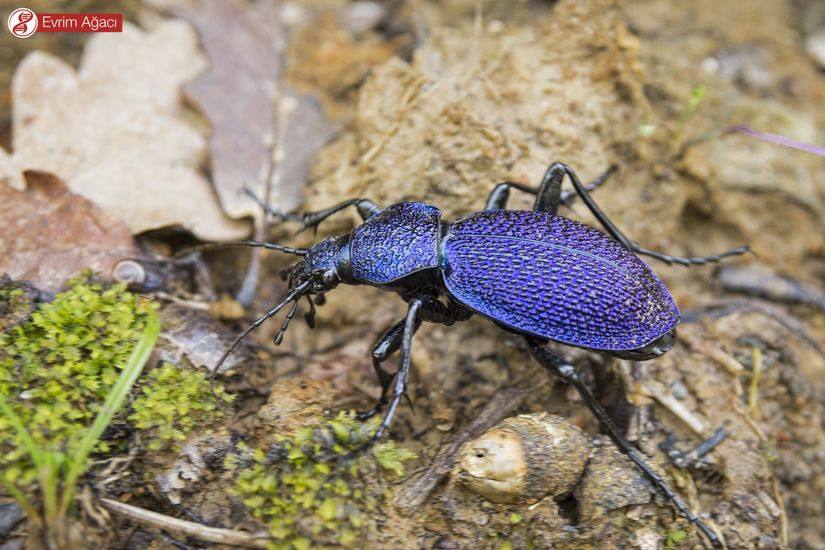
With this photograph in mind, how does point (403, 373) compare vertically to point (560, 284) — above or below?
below

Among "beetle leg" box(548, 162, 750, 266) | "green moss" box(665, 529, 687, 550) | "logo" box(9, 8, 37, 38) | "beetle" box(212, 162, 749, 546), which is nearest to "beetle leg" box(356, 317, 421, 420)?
"beetle" box(212, 162, 749, 546)

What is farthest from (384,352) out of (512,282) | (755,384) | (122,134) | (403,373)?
(122,134)

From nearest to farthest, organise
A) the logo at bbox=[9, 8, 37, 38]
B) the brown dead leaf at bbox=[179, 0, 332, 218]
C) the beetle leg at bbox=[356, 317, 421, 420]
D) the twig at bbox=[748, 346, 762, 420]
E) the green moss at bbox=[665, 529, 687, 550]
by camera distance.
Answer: the green moss at bbox=[665, 529, 687, 550], the beetle leg at bbox=[356, 317, 421, 420], the twig at bbox=[748, 346, 762, 420], the brown dead leaf at bbox=[179, 0, 332, 218], the logo at bbox=[9, 8, 37, 38]

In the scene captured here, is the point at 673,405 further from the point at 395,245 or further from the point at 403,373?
the point at 395,245

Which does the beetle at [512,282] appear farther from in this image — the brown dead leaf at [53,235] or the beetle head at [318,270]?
the brown dead leaf at [53,235]

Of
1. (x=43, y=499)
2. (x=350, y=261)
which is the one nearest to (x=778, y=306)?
(x=350, y=261)

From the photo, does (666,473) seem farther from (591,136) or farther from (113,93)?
(113,93)

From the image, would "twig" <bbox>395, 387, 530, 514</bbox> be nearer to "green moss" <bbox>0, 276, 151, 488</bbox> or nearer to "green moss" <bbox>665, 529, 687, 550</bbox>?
"green moss" <bbox>665, 529, 687, 550</bbox>
